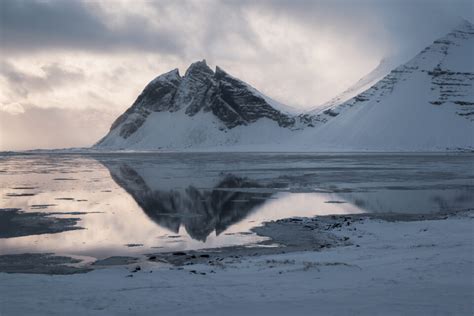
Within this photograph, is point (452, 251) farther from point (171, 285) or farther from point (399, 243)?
point (171, 285)

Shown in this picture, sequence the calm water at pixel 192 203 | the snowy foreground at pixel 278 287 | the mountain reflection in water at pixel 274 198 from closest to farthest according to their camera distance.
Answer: the snowy foreground at pixel 278 287
the calm water at pixel 192 203
the mountain reflection in water at pixel 274 198

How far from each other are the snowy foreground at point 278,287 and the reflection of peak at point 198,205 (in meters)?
6.40

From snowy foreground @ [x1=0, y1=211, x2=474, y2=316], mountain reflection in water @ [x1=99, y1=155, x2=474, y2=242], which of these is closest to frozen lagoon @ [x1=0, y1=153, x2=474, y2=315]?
snowy foreground @ [x1=0, y1=211, x2=474, y2=316]

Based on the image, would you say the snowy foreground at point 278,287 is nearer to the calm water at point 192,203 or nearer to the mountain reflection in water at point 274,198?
the calm water at point 192,203

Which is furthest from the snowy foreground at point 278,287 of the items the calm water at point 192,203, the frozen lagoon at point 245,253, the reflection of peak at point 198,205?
the reflection of peak at point 198,205

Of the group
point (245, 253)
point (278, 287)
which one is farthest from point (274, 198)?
point (278, 287)

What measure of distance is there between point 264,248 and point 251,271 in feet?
13.0

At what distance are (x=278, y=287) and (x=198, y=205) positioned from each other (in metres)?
17.7

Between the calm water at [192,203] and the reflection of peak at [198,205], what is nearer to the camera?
the calm water at [192,203]

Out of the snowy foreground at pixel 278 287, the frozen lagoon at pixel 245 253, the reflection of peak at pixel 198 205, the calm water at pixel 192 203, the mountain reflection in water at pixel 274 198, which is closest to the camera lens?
the snowy foreground at pixel 278 287

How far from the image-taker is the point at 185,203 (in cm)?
3089

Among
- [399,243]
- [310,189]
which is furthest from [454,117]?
[399,243]

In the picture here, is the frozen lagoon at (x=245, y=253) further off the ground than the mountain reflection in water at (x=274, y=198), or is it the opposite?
the mountain reflection in water at (x=274, y=198)

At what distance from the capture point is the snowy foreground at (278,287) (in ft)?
36.6
